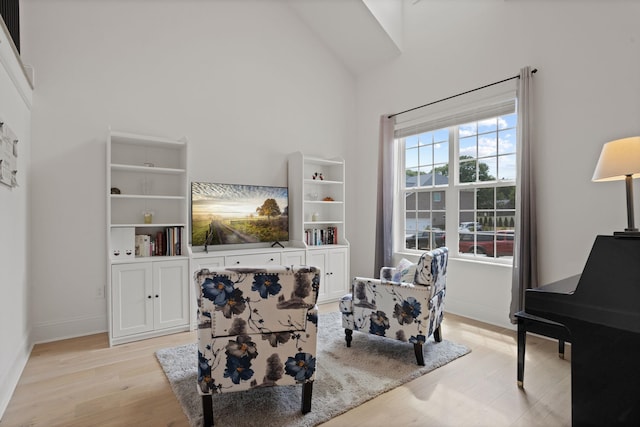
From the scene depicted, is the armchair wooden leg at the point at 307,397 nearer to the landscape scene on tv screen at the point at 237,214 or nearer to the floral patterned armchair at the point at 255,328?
the floral patterned armchair at the point at 255,328

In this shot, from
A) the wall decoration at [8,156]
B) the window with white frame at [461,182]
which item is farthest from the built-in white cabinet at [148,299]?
the window with white frame at [461,182]

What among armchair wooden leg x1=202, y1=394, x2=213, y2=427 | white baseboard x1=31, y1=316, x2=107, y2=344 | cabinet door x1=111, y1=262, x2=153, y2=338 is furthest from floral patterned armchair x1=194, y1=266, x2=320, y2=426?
white baseboard x1=31, y1=316, x2=107, y2=344

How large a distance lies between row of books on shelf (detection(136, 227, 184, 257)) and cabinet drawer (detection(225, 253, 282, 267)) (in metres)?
0.53

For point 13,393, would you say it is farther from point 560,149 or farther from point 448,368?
point 560,149

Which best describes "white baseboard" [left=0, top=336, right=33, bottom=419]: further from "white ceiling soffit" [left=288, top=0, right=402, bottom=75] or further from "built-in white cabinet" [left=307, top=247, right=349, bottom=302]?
"white ceiling soffit" [left=288, top=0, right=402, bottom=75]

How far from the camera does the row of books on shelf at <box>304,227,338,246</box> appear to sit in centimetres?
456

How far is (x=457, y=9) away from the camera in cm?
393

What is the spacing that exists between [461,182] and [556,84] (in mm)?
1326

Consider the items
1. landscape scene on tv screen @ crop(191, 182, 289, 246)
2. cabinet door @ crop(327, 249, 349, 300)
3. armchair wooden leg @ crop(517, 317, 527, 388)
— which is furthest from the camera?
cabinet door @ crop(327, 249, 349, 300)

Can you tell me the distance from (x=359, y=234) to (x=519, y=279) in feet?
7.75

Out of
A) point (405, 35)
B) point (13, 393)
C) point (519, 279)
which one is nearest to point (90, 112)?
point (13, 393)

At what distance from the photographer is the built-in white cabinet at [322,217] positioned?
4363mm

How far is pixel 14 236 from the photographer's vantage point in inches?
96.3

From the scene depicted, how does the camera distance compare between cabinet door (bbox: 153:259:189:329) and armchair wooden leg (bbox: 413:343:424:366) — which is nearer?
armchair wooden leg (bbox: 413:343:424:366)
